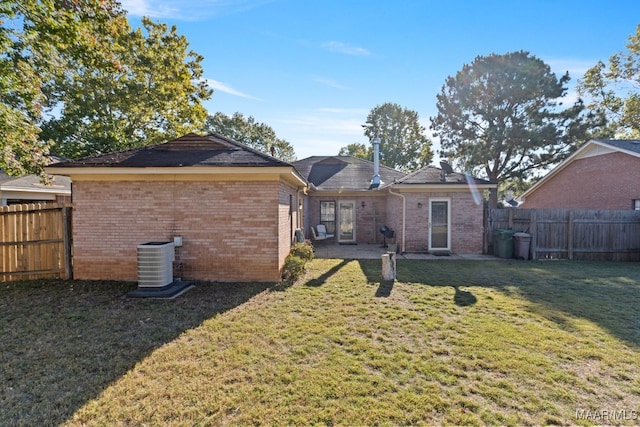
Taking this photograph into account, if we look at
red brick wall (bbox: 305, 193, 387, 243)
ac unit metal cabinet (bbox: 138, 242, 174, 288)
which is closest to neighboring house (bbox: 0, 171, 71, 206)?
ac unit metal cabinet (bbox: 138, 242, 174, 288)

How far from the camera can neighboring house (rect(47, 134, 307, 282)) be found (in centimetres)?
686

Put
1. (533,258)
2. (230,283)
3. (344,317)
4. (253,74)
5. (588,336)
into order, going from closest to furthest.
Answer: (588,336) → (344,317) → (230,283) → (533,258) → (253,74)

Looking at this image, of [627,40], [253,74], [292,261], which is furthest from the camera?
[627,40]

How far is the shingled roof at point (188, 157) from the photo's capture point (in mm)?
6633

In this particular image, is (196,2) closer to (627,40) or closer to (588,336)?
(588,336)

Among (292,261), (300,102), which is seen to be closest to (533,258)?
(292,261)

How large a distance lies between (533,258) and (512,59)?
19712 mm

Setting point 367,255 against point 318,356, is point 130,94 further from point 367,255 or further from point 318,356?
point 318,356

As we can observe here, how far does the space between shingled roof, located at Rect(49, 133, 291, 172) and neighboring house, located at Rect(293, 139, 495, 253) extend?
4512 mm

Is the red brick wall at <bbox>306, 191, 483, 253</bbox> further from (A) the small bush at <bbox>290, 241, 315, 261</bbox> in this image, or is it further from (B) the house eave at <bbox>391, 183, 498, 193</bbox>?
(A) the small bush at <bbox>290, 241, 315, 261</bbox>

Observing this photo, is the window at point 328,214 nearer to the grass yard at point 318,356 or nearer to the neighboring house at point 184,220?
the neighboring house at point 184,220

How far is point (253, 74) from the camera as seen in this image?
1144 centimetres

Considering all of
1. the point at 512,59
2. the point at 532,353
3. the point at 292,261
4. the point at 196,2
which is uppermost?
the point at 512,59

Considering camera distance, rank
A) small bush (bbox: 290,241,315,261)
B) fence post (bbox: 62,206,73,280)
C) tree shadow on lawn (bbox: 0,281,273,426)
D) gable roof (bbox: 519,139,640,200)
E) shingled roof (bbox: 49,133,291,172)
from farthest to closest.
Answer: gable roof (bbox: 519,139,640,200) → small bush (bbox: 290,241,315,261) → fence post (bbox: 62,206,73,280) → shingled roof (bbox: 49,133,291,172) → tree shadow on lawn (bbox: 0,281,273,426)
